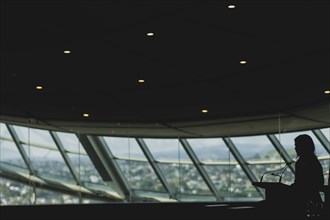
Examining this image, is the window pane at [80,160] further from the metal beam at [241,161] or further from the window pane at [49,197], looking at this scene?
the metal beam at [241,161]

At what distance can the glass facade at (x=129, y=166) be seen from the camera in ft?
47.3

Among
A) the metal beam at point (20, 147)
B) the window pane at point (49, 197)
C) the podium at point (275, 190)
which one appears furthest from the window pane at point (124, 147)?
the podium at point (275, 190)

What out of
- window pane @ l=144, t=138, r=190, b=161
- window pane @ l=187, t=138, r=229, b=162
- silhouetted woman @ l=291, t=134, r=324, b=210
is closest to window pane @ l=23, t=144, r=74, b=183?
window pane @ l=144, t=138, r=190, b=161

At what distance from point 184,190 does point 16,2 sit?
762 centimetres

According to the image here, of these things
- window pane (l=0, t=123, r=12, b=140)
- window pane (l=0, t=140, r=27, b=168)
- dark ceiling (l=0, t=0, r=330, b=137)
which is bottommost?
window pane (l=0, t=140, r=27, b=168)

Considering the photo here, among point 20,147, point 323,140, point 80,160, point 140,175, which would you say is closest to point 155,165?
point 140,175

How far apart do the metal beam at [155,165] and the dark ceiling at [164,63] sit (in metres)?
0.32

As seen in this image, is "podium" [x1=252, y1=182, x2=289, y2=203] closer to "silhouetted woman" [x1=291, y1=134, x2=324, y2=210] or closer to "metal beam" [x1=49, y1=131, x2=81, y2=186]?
"silhouetted woman" [x1=291, y1=134, x2=324, y2=210]

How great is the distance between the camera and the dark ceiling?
30.2 ft

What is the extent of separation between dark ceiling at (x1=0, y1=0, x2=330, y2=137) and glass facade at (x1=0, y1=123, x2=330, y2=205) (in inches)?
15.0

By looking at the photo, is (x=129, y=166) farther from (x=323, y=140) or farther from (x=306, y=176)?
(x=306, y=176)

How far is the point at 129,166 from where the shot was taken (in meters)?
14.9

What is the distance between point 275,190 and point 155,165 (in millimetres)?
7763

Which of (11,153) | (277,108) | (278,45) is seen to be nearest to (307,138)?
(278,45)
